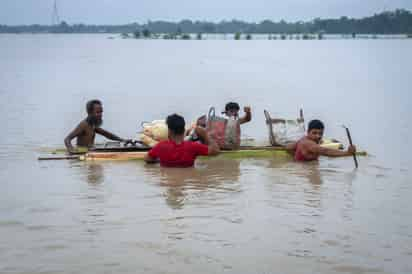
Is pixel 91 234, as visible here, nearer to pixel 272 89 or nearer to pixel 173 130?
pixel 173 130

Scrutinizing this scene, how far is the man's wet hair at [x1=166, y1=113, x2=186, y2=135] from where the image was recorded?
936 centimetres

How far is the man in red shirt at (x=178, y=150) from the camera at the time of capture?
31.5 feet

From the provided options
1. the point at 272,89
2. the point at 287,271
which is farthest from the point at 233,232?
the point at 272,89

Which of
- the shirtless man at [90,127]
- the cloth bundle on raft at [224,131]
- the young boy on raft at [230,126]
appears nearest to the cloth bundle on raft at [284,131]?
the young boy on raft at [230,126]

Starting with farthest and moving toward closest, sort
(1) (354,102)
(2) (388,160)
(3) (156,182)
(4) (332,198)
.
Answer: (1) (354,102) < (2) (388,160) < (3) (156,182) < (4) (332,198)

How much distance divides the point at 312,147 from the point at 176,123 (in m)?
2.06

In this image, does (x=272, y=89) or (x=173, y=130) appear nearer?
(x=173, y=130)

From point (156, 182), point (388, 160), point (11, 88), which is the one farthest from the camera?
point (11, 88)

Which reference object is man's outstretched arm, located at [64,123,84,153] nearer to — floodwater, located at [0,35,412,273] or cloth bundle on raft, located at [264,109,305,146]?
floodwater, located at [0,35,412,273]

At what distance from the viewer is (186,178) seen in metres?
9.95

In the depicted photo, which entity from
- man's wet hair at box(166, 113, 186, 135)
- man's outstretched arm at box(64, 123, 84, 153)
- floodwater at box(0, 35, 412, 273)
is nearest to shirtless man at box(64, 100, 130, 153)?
man's outstretched arm at box(64, 123, 84, 153)

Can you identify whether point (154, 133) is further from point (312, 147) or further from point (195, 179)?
point (312, 147)

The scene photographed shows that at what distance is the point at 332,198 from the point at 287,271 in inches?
109

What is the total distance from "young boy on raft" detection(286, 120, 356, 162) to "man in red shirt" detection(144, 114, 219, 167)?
1.20 meters
